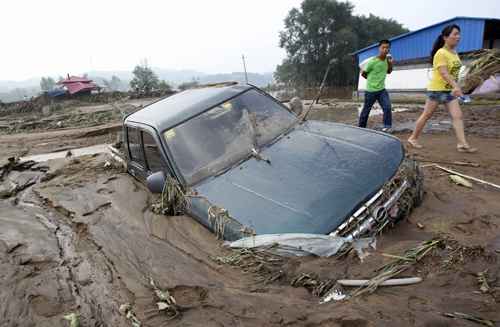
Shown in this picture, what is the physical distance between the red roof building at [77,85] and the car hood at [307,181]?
41197 millimetres

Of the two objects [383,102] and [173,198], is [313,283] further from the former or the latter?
[383,102]

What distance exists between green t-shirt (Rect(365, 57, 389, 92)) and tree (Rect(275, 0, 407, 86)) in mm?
35422

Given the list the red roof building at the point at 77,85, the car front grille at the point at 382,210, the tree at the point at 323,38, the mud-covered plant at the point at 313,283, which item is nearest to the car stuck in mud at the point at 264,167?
the car front grille at the point at 382,210

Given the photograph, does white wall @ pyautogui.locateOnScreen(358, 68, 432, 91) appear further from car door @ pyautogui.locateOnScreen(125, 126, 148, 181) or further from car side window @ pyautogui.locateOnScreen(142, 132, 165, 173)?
car side window @ pyautogui.locateOnScreen(142, 132, 165, 173)

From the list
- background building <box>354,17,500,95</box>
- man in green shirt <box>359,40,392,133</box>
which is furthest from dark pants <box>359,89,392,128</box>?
background building <box>354,17,500,95</box>

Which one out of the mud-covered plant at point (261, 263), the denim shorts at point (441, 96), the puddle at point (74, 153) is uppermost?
the denim shorts at point (441, 96)

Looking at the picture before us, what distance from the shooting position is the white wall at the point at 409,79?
19672 millimetres

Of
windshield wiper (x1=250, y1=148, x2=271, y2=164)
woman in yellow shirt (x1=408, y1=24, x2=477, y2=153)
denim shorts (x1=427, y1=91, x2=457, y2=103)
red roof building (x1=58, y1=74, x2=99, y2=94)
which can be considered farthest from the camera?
red roof building (x1=58, y1=74, x2=99, y2=94)

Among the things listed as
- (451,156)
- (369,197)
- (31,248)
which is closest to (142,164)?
(31,248)

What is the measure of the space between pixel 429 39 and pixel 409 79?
251 centimetres

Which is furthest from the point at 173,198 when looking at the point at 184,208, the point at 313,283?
the point at 313,283

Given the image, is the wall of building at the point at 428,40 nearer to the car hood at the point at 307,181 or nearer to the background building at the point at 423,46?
the background building at the point at 423,46

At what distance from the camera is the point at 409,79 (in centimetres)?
2073

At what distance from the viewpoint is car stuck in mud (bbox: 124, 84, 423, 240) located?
2.38 meters
